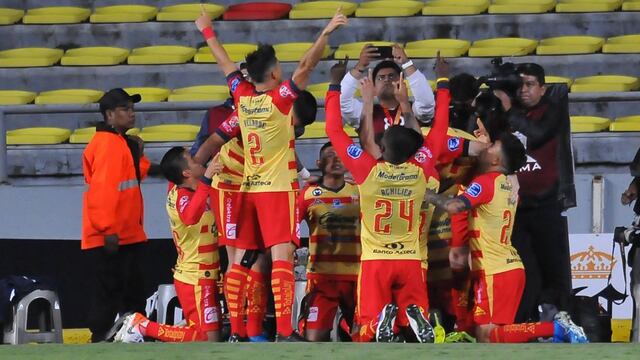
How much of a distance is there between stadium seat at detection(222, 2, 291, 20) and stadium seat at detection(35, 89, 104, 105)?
6.39 feet

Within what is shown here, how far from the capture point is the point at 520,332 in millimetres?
10195

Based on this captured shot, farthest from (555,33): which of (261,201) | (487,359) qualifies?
(487,359)

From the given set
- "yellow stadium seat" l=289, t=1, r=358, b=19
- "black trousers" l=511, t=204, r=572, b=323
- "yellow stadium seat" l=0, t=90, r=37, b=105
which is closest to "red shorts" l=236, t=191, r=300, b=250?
"black trousers" l=511, t=204, r=572, b=323

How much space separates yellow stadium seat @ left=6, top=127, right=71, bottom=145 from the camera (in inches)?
571

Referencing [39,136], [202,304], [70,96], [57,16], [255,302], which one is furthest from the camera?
[57,16]

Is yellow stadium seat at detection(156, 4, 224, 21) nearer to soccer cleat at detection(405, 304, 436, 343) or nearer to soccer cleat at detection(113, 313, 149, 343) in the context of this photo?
soccer cleat at detection(113, 313, 149, 343)

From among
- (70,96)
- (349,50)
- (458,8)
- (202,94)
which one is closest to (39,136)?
(70,96)

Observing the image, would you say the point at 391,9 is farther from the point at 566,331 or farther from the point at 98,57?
the point at 566,331

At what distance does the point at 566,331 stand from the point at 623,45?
6026mm

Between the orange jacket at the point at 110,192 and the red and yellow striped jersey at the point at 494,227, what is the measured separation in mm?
2841

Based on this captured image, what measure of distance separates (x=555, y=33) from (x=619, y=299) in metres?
4.91

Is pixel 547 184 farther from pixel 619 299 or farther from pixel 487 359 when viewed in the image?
pixel 487 359

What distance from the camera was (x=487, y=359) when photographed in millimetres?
7656

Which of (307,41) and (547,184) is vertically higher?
(307,41)
